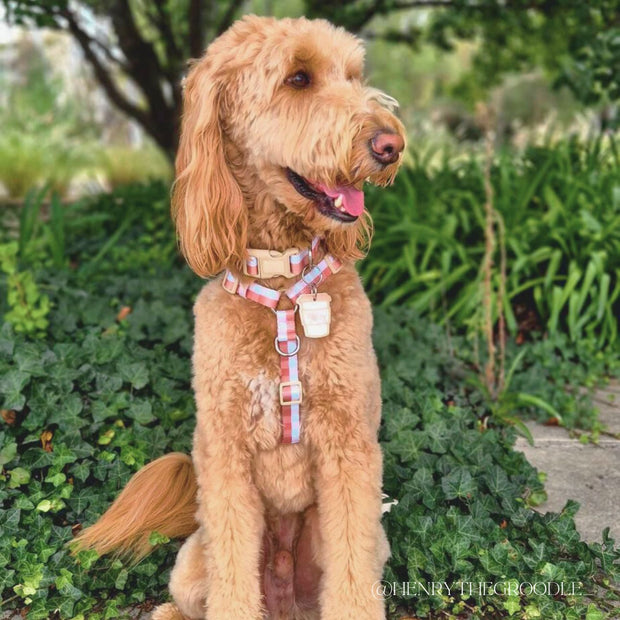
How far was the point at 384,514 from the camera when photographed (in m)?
2.55

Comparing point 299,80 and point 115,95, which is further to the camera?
point 115,95

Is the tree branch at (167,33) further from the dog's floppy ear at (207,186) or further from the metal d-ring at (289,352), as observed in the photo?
the metal d-ring at (289,352)

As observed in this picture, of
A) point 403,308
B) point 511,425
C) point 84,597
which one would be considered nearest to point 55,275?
point 403,308

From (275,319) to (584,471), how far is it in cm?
175

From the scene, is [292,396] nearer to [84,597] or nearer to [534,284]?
[84,597]

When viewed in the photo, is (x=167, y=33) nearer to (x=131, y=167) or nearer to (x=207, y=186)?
(x=131, y=167)

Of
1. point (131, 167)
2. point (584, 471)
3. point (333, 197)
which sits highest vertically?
point (333, 197)

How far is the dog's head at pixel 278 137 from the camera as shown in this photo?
1.75m

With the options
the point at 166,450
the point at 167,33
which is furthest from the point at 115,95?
the point at 166,450

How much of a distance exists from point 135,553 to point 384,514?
868mm

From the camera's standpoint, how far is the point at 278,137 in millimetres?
1833

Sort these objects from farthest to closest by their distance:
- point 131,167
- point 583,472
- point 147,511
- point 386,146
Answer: point 131,167 < point 583,472 < point 147,511 < point 386,146

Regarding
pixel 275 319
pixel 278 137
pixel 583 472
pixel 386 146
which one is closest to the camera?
pixel 386 146

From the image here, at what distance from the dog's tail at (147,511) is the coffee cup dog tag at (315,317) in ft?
2.40
